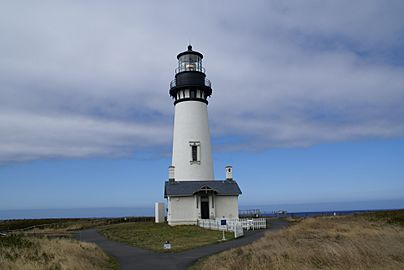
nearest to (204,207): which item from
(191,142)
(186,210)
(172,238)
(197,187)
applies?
(186,210)

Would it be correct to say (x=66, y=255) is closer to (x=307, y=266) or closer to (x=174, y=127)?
(x=307, y=266)

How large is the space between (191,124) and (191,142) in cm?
175

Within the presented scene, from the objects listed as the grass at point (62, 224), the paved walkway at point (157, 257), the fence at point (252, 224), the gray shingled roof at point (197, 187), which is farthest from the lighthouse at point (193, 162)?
the paved walkway at point (157, 257)

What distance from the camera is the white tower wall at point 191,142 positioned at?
3428 cm

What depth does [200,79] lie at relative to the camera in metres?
35.4

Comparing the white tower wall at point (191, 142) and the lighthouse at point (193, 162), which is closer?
the lighthouse at point (193, 162)

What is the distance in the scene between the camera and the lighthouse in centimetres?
3234

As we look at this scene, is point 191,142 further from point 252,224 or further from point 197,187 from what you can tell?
point 252,224

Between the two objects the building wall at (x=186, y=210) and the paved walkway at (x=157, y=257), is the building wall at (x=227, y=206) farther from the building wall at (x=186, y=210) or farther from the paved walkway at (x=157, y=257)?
the paved walkway at (x=157, y=257)

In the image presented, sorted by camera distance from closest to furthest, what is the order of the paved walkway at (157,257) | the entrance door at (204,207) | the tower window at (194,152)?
the paved walkway at (157,257), the entrance door at (204,207), the tower window at (194,152)

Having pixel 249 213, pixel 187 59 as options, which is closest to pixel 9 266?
pixel 187 59

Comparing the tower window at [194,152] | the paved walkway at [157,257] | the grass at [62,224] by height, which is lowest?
the paved walkway at [157,257]

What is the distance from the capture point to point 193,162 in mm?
34219

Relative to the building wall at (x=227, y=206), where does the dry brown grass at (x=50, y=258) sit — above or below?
below
